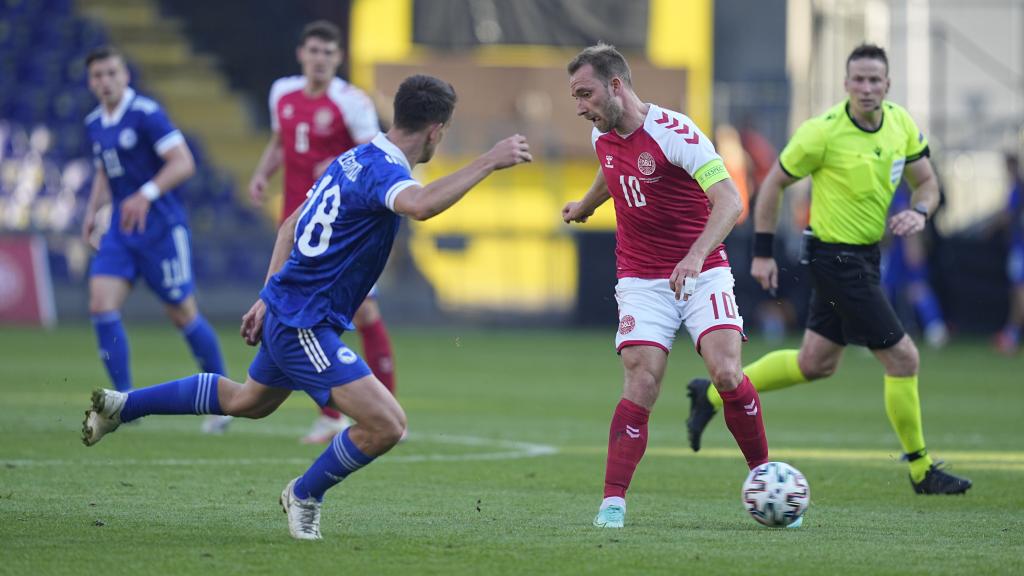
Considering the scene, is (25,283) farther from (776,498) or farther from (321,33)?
(776,498)

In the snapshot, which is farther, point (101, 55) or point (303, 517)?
point (101, 55)

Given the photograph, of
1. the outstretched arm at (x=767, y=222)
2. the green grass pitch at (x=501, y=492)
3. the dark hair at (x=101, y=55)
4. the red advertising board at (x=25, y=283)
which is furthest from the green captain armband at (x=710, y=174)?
the red advertising board at (x=25, y=283)

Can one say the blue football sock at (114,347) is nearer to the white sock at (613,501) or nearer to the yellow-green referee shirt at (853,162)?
the yellow-green referee shirt at (853,162)

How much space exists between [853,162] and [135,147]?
476 centimetres

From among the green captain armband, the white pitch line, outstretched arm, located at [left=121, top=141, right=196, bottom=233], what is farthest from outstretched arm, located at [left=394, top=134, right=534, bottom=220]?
outstretched arm, located at [left=121, top=141, right=196, bottom=233]

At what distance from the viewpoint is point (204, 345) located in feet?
34.7

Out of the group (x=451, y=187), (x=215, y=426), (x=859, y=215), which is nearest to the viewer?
(x=451, y=187)

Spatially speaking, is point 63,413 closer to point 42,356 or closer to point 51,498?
point 51,498

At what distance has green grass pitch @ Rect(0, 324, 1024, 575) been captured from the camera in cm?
579

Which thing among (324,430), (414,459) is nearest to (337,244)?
(414,459)

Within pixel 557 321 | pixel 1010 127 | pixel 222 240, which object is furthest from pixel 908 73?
pixel 222 240

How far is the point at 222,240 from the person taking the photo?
76.5 feet

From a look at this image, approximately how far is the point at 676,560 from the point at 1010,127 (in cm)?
2196

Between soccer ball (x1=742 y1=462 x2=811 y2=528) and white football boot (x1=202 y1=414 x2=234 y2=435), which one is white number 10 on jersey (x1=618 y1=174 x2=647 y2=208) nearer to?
soccer ball (x1=742 y1=462 x2=811 y2=528)
